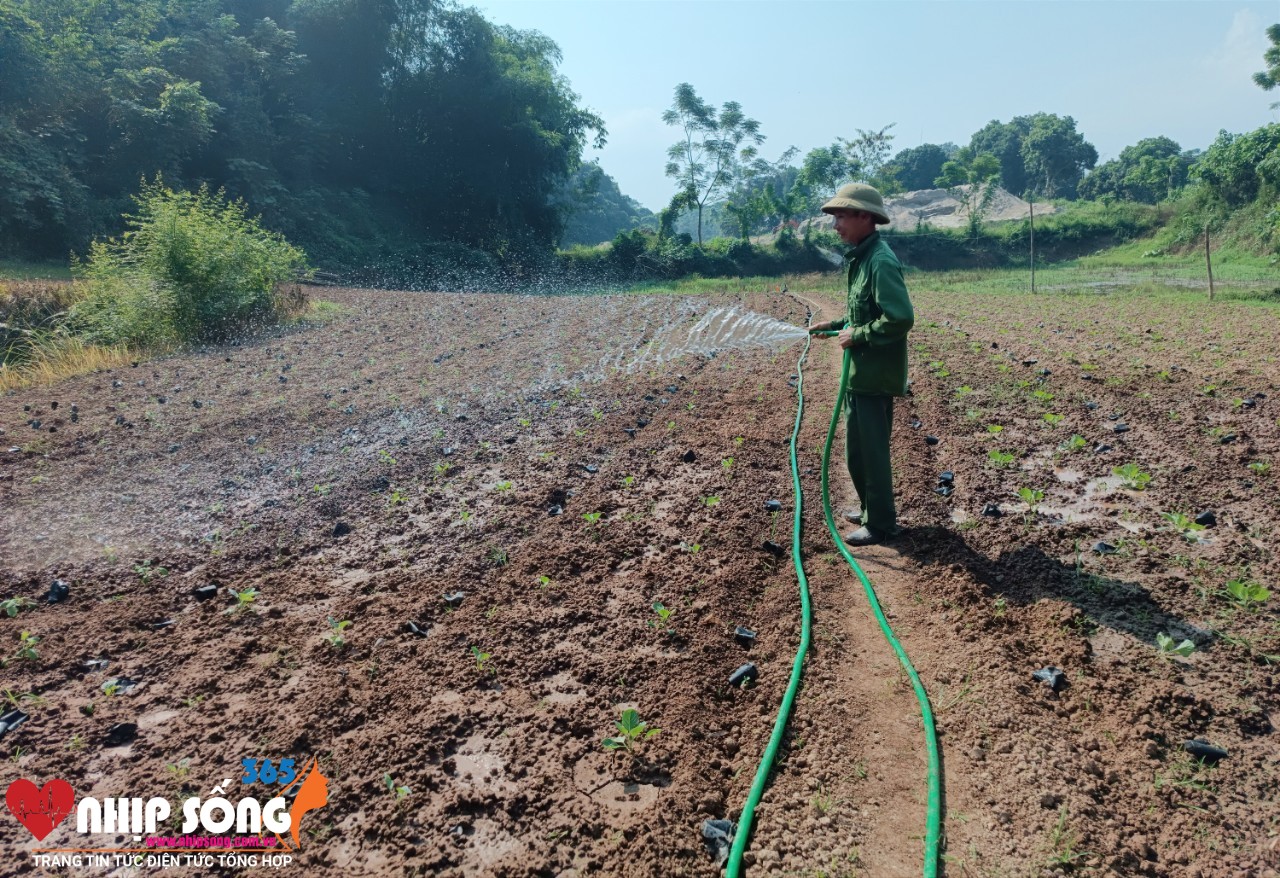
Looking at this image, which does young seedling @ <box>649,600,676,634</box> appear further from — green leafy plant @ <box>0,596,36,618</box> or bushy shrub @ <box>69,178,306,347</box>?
bushy shrub @ <box>69,178,306,347</box>

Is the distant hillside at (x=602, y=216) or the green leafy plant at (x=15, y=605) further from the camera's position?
the distant hillside at (x=602, y=216)

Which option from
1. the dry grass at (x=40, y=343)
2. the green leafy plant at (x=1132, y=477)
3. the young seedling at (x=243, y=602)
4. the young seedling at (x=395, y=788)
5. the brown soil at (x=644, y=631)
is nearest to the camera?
the brown soil at (x=644, y=631)

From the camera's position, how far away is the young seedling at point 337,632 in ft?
11.7

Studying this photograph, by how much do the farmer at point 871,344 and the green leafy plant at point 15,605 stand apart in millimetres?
5245

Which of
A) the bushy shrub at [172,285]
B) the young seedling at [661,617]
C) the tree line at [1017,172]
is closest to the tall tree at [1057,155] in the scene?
the tree line at [1017,172]

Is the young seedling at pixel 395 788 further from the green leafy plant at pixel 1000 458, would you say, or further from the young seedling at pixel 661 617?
the green leafy plant at pixel 1000 458

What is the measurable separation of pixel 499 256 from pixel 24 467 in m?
33.5

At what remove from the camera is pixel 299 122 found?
110 ft

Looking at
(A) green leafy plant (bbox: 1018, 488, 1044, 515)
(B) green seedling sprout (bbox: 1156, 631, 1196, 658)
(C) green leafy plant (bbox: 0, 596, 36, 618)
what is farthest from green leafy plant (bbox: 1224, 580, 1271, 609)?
(C) green leafy plant (bbox: 0, 596, 36, 618)

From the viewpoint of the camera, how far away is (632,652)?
3.49 meters

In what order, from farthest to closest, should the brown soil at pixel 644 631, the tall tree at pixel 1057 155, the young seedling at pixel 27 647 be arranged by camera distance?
the tall tree at pixel 1057 155 < the young seedling at pixel 27 647 < the brown soil at pixel 644 631

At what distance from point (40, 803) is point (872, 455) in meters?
4.57

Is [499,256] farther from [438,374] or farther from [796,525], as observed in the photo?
[796,525]

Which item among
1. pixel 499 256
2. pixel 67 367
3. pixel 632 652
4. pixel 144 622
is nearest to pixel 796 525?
pixel 632 652
